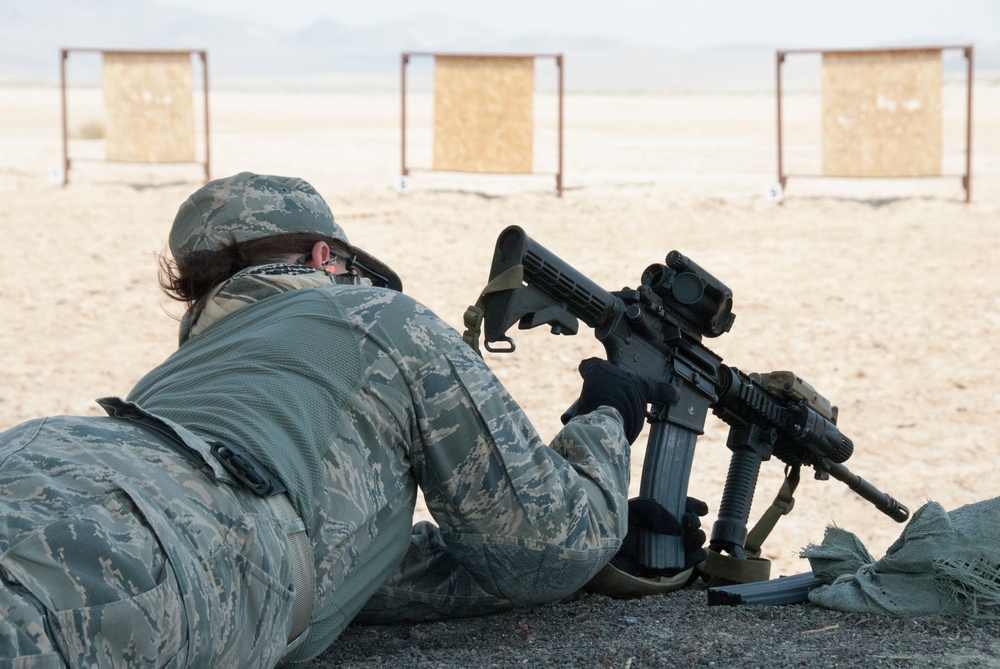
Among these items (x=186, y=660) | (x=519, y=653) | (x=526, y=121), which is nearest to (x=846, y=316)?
(x=526, y=121)

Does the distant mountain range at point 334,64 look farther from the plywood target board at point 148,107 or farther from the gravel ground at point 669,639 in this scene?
the gravel ground at point 669,639

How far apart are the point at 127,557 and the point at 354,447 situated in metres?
0.57

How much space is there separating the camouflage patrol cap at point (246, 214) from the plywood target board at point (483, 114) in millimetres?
11106

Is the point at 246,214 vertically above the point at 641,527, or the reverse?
the point at 246,214

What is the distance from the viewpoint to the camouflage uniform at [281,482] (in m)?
1.81

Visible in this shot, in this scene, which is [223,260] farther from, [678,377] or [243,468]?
[678,377]

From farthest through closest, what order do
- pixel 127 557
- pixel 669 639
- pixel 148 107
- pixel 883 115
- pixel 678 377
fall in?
pixel 148 107, pixel 883 115, pixel 678 377, pixel 669 639, pixel 127 557

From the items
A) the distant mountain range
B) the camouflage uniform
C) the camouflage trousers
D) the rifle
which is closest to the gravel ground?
the camouflage uniform

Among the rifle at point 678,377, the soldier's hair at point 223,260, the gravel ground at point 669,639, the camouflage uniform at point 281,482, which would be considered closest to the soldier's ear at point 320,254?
the soldier's hair at point 223,260

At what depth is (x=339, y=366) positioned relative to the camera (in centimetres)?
231

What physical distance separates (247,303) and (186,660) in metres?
0.82

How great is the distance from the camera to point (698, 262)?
10.3 metres

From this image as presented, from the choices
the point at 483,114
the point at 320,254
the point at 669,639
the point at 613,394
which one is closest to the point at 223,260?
the point at 320,254

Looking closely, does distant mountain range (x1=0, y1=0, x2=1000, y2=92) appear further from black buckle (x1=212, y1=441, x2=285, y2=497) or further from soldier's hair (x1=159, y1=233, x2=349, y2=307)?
black buckle (x1=212, y1=441, x2=285, y2=497)
